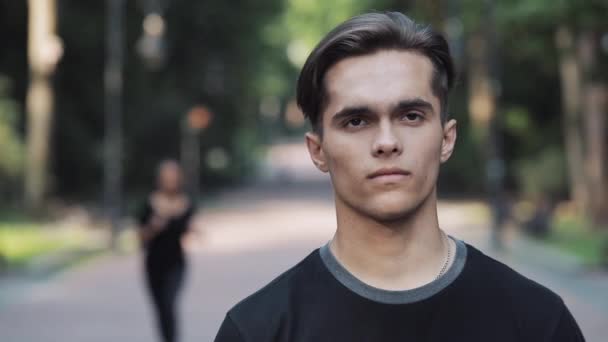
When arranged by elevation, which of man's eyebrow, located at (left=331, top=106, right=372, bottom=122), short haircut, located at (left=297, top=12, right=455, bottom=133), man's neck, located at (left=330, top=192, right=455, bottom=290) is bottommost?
man's neck, located at (left=330, top=192, right=455, bottom=290)

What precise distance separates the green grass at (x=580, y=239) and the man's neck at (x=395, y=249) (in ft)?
56.3

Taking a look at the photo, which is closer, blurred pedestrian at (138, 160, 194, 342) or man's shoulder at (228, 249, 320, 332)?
man's shoulder at (228, 249, 320, 332)

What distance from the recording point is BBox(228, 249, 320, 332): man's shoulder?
2.40 m

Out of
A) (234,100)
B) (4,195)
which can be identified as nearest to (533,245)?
(4,195)

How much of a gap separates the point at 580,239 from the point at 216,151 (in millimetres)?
29865

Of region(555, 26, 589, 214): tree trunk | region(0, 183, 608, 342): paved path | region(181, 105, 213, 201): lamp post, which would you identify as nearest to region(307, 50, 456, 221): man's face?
region(0, 183, 608, 342): paved path

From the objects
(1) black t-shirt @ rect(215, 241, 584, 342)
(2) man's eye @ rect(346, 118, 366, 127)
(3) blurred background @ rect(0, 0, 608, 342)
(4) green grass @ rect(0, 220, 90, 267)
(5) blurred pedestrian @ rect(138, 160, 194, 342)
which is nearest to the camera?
(1) black t-shirt @ rect(215, 241, 584, 342)

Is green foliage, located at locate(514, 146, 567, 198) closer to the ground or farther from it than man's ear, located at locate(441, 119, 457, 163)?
closer to the ground

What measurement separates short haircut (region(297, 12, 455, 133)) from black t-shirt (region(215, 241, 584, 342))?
0.38 metres

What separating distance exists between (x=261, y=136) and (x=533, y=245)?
69.1 meters

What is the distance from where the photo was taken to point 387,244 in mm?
2488

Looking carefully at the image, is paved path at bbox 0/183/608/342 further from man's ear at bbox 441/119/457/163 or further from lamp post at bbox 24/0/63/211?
man's ear at bbox 441/119/457/163

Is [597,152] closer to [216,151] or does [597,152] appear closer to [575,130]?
[575,130]

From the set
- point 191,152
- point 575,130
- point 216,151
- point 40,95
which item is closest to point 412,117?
point 40,95
